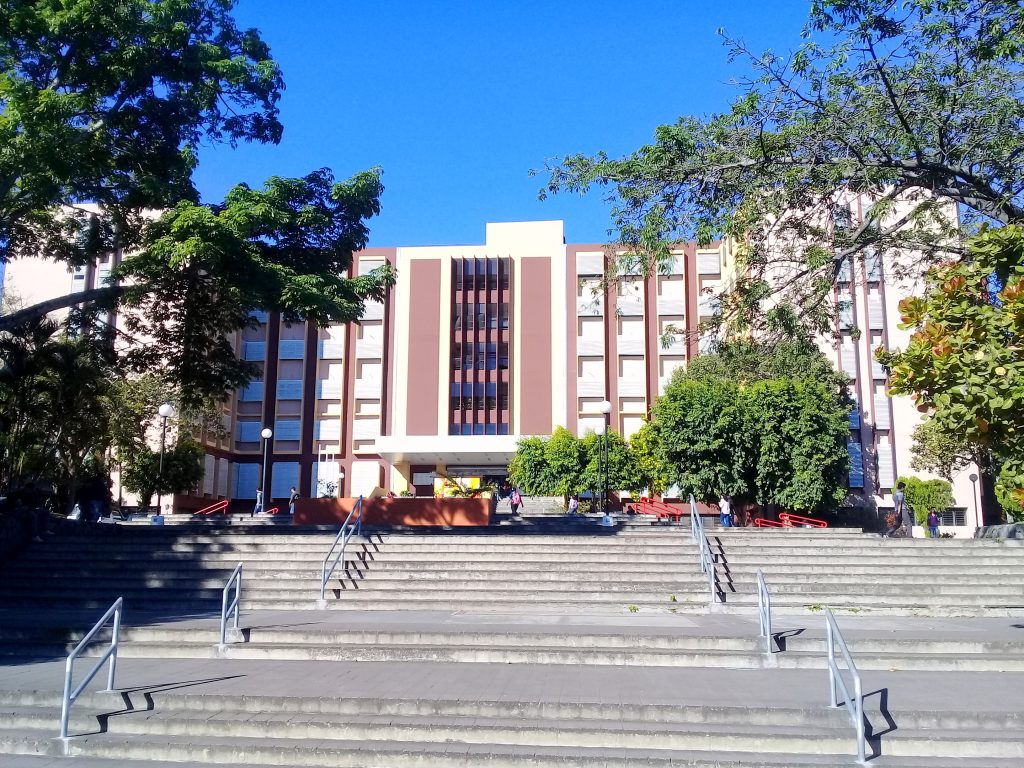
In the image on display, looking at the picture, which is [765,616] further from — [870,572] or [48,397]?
[48,397]

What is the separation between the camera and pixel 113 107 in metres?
15.8

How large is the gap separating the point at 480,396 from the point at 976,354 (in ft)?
148

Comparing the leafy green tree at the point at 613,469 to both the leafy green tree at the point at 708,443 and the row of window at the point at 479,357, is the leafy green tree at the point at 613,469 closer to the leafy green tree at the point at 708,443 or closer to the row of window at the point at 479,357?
the leafy green tree at the point at 708,443

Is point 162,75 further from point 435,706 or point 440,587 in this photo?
point 435,706

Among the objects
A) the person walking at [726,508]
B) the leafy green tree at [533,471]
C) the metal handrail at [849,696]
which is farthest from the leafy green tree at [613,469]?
the metal handrail at [849,696]

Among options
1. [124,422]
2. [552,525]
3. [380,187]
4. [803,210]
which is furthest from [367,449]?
[803,210]

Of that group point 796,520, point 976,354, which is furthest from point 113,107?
point 796,520

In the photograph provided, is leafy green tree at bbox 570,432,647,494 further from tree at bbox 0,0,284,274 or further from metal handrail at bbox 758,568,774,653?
metal handrail at bbox 758,568,774,653

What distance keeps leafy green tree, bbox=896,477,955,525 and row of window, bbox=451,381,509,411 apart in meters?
24.1

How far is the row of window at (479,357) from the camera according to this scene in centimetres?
5303

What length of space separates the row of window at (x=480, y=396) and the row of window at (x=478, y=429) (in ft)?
3.53

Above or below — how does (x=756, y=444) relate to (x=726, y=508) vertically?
above

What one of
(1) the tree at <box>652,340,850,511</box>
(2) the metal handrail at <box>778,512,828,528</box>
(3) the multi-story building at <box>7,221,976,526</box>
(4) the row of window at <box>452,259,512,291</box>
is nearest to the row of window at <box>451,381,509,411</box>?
(3) the multi-story building at <box>7,221,976,526</box>

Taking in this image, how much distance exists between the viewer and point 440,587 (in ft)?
47.2
